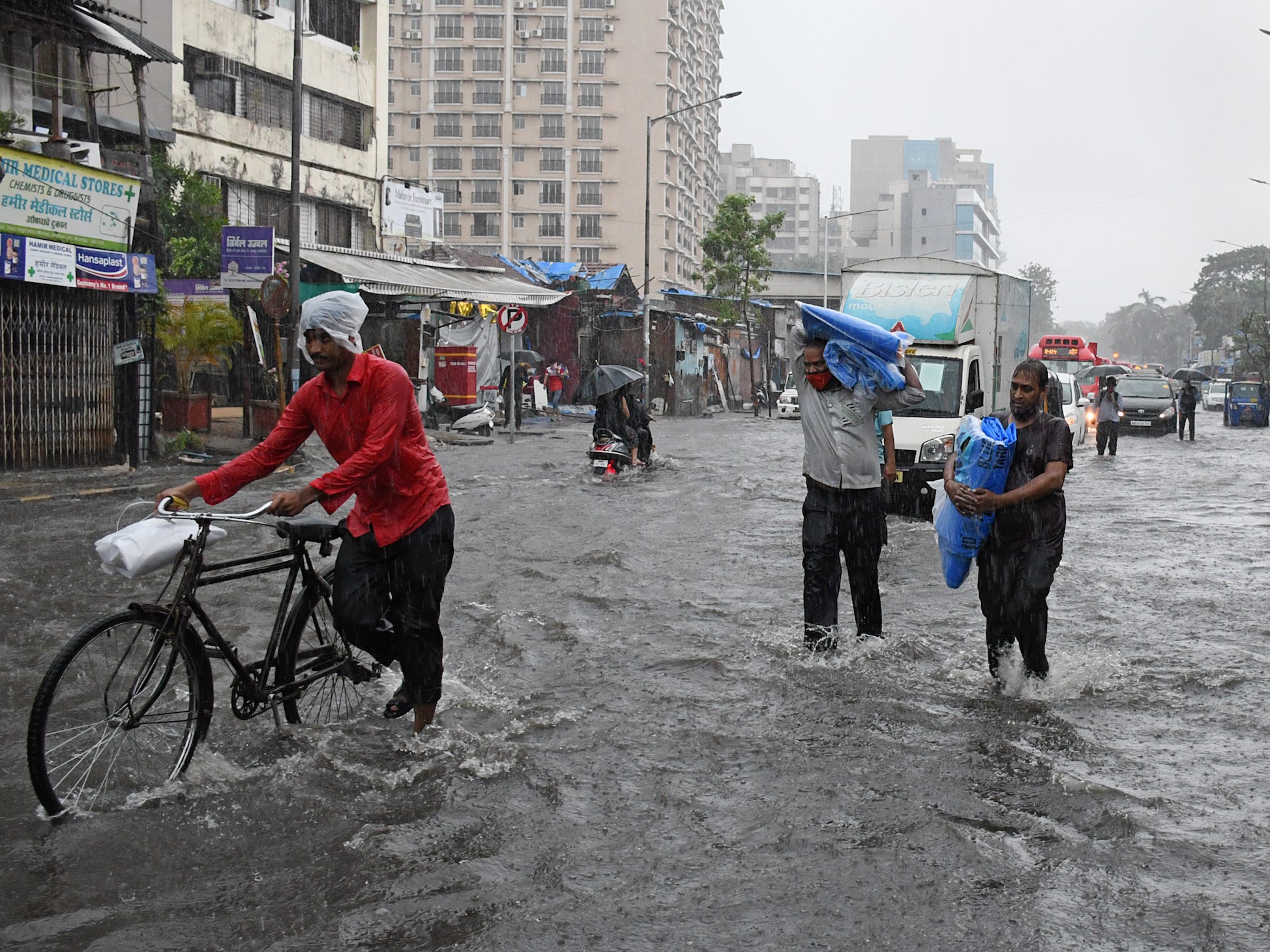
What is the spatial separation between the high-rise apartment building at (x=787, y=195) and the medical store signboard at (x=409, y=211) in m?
118

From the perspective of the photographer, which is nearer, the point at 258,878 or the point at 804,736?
the point at 258,878

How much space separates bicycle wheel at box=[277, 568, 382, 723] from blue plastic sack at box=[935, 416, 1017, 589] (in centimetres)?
266

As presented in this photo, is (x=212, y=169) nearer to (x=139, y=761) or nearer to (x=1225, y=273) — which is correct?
(x=139, y=761)

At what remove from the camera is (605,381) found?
17.8 metres

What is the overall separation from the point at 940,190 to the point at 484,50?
2505 inches

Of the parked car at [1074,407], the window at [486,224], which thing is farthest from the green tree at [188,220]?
the window at [486,224]

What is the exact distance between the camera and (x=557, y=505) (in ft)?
48.7

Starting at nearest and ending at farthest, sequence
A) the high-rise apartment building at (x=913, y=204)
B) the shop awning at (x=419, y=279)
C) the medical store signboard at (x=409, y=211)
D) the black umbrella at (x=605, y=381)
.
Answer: the black umbrella at (x=605, y=381), the shop awning at (x=419, y=279), the medical store signboard at (x=409, y=211), the high-rise apartment building at (x=913, y=204)

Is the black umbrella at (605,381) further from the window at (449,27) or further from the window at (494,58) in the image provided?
the window at (449,27)

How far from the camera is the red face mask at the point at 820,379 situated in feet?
22.1

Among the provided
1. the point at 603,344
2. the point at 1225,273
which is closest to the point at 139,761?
the point at 603,344

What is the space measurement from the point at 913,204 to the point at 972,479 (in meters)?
138

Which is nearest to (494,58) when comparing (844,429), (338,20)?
(338,20)

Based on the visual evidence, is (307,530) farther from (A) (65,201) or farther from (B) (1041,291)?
(B) (1041,291)
